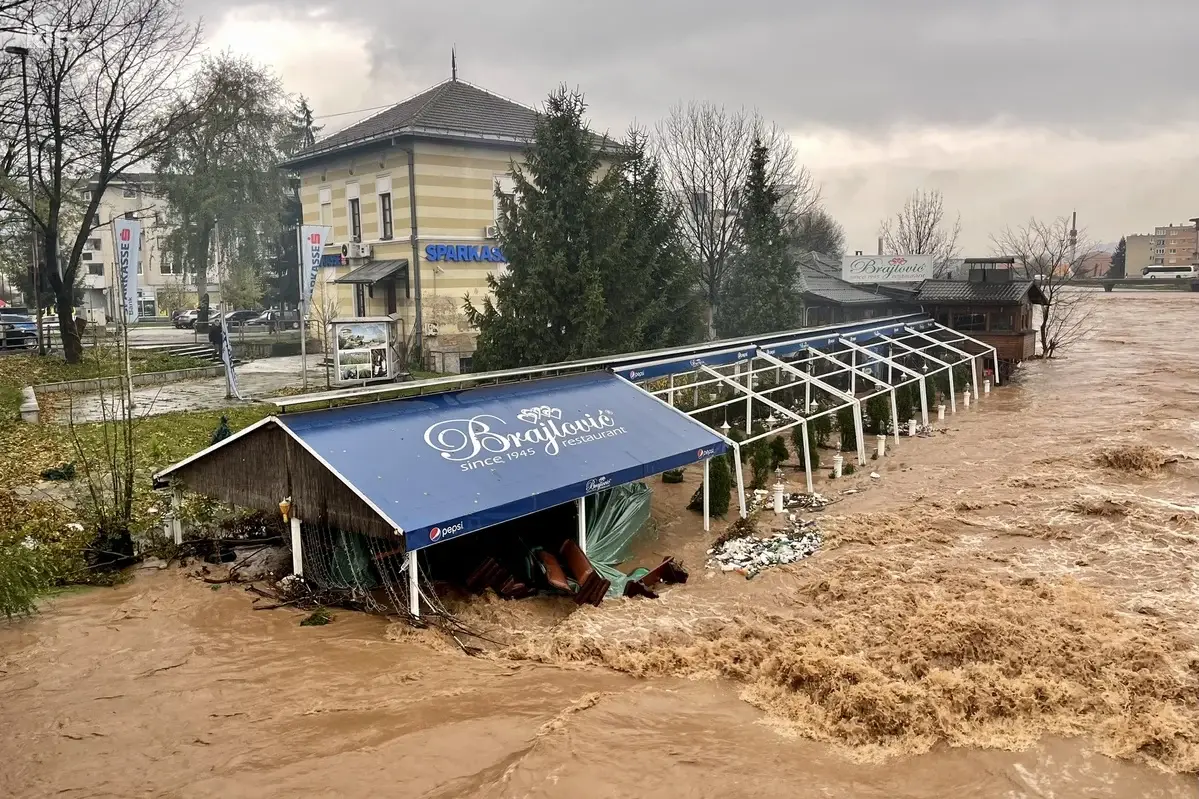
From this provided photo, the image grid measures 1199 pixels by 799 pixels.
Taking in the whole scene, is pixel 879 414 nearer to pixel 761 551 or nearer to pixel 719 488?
pixel 719 488

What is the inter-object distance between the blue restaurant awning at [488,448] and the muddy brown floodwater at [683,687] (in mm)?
1385

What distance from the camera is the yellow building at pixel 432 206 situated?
102 ft

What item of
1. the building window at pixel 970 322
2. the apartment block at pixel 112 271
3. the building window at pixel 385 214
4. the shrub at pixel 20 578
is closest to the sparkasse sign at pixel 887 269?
the building window at pixel 970 322

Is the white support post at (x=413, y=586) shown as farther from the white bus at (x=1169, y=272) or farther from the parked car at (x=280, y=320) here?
the white bus at (x=1169, y=272)

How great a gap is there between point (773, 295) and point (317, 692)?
25365mm

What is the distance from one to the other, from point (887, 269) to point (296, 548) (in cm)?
3290

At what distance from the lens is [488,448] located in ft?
39.2

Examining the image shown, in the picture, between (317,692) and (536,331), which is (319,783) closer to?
(317,692)

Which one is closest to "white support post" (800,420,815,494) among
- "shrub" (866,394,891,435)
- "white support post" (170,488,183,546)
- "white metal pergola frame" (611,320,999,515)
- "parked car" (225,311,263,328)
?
"white metal pergola frame" (611,320,999,515)

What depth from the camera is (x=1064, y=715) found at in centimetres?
856

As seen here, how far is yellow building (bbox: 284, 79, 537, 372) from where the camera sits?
31.0 m

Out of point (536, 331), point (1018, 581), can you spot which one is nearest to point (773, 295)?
point (536, 331)

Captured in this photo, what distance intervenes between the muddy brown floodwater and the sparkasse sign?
25526mm

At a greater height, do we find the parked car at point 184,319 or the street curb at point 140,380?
the parked car at point 184,319
